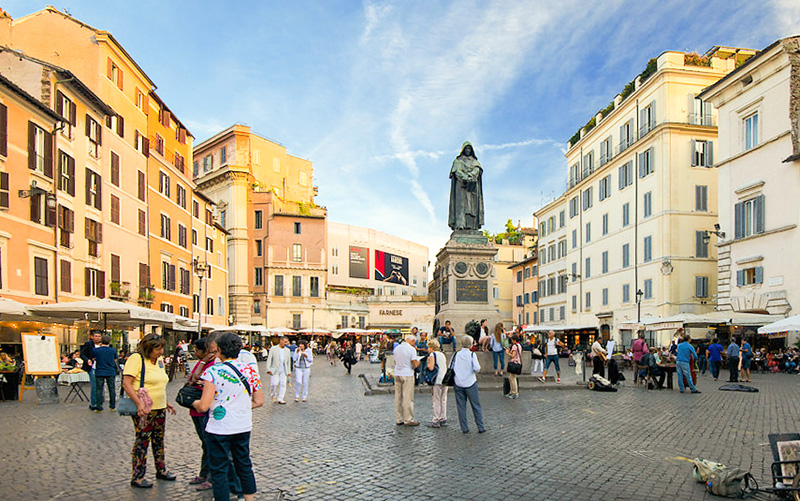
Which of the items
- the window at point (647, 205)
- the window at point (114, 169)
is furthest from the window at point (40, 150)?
the window at point (647, 205)

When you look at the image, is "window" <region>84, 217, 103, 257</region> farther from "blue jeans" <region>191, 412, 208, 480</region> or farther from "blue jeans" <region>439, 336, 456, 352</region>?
"blue jeans" <region>191, 412, 208, 480</region>

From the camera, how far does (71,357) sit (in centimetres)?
2286

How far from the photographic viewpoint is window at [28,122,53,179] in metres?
25.0

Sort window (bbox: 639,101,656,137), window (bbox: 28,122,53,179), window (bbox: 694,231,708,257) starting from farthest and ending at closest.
Answer: window (bbox: 639,101,656,137) → window (bbox: 694,231,708,257) → window (bbox: 28,122,53,179)

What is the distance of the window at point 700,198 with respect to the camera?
38.8m

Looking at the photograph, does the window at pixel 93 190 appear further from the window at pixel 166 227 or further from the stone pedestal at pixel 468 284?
the stone pedestal at pixel 468 284

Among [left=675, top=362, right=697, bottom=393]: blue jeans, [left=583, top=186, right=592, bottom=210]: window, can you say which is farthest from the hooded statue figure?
[left=583, top=186, right=592, bottom=210]: window

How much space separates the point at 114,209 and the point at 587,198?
33.0 meters

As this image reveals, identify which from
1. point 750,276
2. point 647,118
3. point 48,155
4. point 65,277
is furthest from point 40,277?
point 647,118

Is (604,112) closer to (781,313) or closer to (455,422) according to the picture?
(781,313)

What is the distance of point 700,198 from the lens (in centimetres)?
3888

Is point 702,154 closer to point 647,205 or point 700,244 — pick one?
point 647,205

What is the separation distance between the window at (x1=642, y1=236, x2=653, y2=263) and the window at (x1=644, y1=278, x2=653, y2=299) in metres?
1.21

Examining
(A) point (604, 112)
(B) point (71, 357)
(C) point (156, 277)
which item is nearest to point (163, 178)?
(C) point (156, 277)
